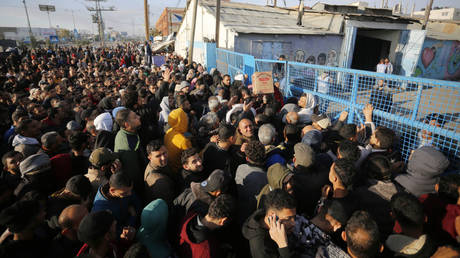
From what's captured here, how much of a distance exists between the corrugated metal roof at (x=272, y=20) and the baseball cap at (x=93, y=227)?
461 inches

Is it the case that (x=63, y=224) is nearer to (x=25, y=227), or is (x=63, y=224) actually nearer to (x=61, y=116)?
(x=25, y=227)

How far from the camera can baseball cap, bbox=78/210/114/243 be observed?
170 cm

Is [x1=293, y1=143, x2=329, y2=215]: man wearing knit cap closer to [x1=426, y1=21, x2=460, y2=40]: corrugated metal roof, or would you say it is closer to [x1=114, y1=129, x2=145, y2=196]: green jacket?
[x1=114, y1=129, x2=145, y2=196]: green jacket

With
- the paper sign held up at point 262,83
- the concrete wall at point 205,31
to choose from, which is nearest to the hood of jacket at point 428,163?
the paper sign held up at point 262,83

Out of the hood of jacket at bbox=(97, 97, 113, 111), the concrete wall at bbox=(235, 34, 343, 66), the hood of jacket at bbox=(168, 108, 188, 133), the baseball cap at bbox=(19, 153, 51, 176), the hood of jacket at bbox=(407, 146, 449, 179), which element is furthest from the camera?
the concrete wall at bbox=(235, 34, 343, 66)

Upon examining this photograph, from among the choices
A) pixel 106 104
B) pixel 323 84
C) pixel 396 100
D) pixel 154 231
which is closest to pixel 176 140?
pixel 154 231

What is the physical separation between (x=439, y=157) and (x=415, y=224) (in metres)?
1.00

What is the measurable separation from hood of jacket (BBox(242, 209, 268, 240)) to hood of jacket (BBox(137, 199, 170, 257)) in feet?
2.53

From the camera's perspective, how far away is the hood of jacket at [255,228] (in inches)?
71.3

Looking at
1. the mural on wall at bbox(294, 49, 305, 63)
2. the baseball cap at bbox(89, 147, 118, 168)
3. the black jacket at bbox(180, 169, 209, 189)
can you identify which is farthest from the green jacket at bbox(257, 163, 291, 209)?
the mural on wall at bbox(294, 49, 305, 63)

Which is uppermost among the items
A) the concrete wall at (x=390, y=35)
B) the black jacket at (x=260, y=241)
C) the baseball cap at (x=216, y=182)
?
the concrete wall at (x=390, y=35)

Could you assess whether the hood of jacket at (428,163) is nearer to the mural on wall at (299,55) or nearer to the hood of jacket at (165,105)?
the hood of jacket at (165,105)

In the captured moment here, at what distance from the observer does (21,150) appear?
339 cm

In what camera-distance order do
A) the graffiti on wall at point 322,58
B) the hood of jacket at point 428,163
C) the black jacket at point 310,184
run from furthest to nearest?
the graffiti on wall at point 322,58
the black jacket at point 310,184
the hood of jacket at point 428,163
